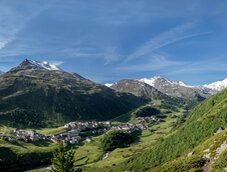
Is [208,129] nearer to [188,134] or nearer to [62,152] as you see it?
[188,134]

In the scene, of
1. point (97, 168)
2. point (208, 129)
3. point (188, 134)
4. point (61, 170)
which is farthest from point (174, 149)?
point (97, 168)

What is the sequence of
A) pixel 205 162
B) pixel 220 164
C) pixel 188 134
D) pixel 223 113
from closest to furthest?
pixel 220 164 → pixel 205 162 → pixel 223 113 → pixel 188 134

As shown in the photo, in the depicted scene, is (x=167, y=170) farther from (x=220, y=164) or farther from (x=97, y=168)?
(x=97, y=168)

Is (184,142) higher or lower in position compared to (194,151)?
higher

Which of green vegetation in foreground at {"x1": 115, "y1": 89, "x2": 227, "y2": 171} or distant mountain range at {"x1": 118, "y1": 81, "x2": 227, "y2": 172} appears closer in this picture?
distant mountain range at {"x1": 118, "y1": 81, "x2": 227, "y2": 172}

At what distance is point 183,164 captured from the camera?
240 feet

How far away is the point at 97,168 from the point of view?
152375mm

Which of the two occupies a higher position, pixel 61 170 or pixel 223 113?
pixel 223 113

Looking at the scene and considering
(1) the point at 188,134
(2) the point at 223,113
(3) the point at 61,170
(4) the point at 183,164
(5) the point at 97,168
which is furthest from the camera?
(5) the point at 97,168

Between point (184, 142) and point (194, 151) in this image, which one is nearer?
point (194, 151)

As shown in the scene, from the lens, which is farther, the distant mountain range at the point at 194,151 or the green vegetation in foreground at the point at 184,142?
the green vegetation in foreground at the point at 184,142

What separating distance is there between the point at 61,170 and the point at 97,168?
75696 millimetres

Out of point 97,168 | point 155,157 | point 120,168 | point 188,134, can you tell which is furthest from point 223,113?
point 97,168

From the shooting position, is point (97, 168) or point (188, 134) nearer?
point (188, 134)
